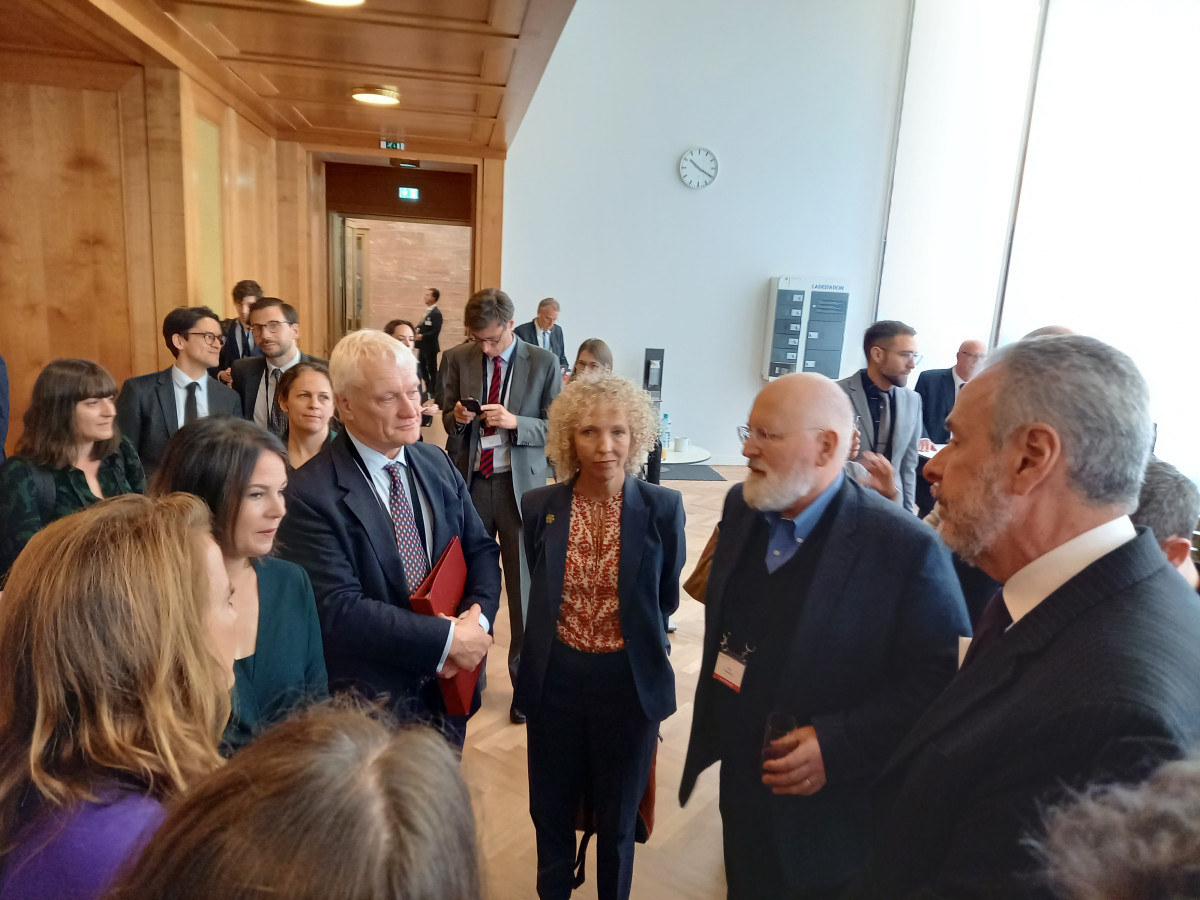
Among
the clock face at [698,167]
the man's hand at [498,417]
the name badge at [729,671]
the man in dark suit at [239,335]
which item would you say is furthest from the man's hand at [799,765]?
the clock face at [698,167]

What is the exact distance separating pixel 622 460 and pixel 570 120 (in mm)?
7061

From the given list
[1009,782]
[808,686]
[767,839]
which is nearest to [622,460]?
[808,686]

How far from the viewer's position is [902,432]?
3.86 metres

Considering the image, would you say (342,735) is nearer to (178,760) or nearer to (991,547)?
(178,760)

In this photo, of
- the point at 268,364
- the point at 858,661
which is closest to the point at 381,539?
the point at 858,661

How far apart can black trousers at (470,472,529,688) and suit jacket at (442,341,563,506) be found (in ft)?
0.22

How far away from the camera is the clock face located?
8383 mm

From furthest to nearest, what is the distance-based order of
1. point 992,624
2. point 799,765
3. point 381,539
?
1. point 381,539
2. point 799,765
3. point 992,624

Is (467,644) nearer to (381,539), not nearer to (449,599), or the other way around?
(449,599)

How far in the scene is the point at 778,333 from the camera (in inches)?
344

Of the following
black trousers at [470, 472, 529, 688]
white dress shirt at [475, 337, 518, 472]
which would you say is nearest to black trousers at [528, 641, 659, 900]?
black trousers at [470, 472, 529, 688]

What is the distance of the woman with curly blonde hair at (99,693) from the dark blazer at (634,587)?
108cm

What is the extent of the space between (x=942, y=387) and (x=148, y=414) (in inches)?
182

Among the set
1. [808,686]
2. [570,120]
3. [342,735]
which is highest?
[570,120]
